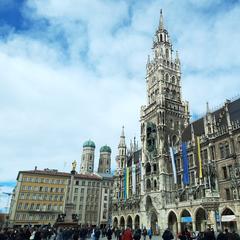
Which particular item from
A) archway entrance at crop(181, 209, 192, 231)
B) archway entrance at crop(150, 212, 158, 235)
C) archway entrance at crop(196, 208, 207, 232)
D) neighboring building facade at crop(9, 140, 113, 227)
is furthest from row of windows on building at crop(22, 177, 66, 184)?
archway entrance at crop(196, 208, 207, 232)

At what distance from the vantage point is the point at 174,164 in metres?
49.4

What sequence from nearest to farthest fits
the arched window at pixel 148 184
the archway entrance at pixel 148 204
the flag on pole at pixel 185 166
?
the flag on pole at pixel 185 166 → the archway entrance at pixel 148 204 → the arched window at pixel 148 184

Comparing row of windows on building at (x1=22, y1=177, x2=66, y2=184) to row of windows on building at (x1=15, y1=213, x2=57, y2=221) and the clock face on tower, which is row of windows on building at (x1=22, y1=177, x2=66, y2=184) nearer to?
row of windows on building at (x1=15, y1=213, x2=57, y2=221)

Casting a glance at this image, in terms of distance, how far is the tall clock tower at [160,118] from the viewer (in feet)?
171

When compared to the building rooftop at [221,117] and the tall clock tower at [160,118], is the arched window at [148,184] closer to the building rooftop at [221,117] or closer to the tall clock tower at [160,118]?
the tall clock tower at [160,118]

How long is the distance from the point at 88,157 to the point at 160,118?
86.3 m

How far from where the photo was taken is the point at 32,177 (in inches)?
2916

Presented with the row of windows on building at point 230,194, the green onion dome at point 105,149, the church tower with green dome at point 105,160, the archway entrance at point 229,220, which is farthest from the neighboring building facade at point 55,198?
the green onion dome at point 105,149

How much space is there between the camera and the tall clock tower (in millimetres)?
52125

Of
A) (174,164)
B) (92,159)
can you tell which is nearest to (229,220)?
(174,164)

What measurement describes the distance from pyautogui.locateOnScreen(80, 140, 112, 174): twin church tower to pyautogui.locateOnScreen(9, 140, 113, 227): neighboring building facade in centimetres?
4206

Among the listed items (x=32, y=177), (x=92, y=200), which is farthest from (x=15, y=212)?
(x=92, y=200)

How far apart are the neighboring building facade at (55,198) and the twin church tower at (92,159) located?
4206cm

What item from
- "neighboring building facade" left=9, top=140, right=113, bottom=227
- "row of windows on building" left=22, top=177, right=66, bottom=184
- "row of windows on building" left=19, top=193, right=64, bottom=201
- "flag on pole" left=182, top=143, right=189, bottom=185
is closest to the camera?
"flag on pole" left=182, top=143, right=189, bottom=185
